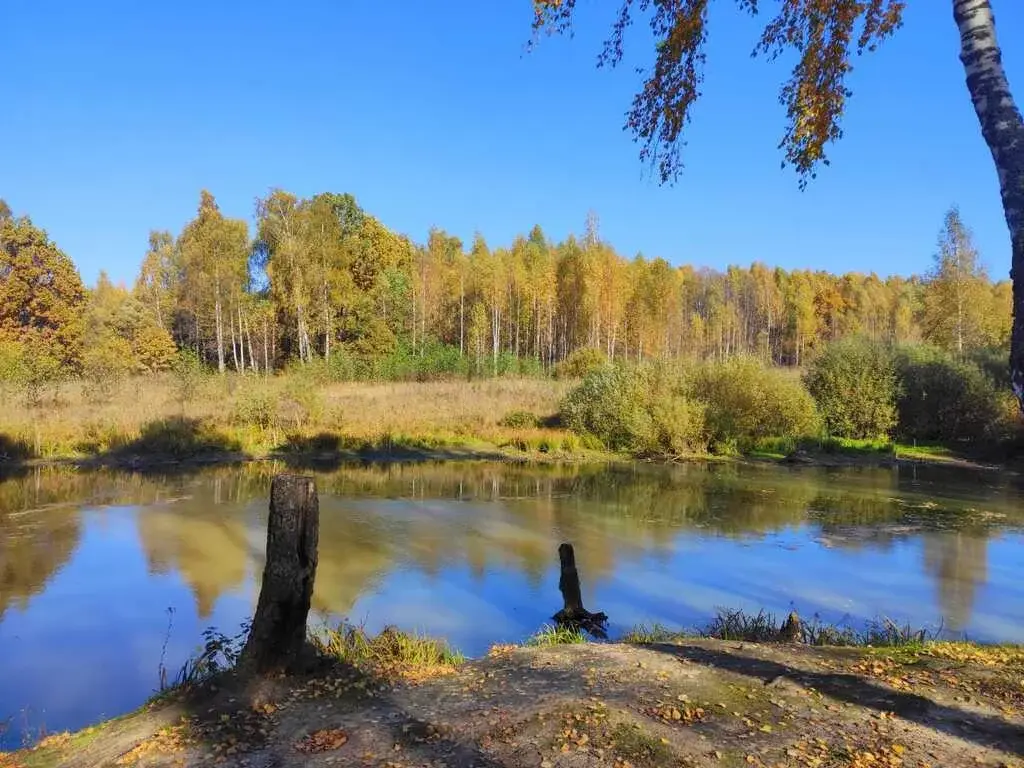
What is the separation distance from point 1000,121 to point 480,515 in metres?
11.4

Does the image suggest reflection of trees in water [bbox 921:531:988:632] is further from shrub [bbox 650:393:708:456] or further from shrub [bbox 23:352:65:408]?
shrub [bbox 23:352:65:408]

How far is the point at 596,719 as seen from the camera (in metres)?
4.09

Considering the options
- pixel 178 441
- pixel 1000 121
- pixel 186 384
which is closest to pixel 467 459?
pixel 178 441

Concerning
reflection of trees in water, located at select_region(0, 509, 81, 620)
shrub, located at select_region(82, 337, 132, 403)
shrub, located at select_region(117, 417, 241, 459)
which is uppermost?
shrub, located at select_region(82, 337, 132, 403)

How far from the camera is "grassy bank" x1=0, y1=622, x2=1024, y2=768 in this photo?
3.73m

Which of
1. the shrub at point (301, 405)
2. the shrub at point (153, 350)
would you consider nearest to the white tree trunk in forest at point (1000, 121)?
the shrub at point (301, 405)

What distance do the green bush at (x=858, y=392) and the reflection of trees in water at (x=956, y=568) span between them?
13541 mm

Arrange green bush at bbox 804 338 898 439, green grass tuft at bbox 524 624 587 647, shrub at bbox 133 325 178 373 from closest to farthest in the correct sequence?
green grass tuft at bbox 524 624 587 647
green bush at bbox 804 338 898 439
shrub at bbox 133 325 178 373

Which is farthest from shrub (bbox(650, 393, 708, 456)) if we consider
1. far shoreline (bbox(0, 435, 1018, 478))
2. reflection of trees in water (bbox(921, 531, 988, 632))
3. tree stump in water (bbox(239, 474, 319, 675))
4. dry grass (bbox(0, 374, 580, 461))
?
tree stump in water (bbox(239, 474, 319, 675))

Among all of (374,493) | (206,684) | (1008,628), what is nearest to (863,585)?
(1008,628)

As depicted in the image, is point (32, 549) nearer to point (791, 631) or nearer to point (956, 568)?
point (791, 631)

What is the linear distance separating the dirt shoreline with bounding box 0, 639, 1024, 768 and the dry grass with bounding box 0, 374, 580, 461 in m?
17.7

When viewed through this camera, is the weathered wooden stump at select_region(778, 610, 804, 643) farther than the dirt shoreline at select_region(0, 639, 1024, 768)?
Yes

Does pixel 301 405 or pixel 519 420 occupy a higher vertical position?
pixel 301 405
